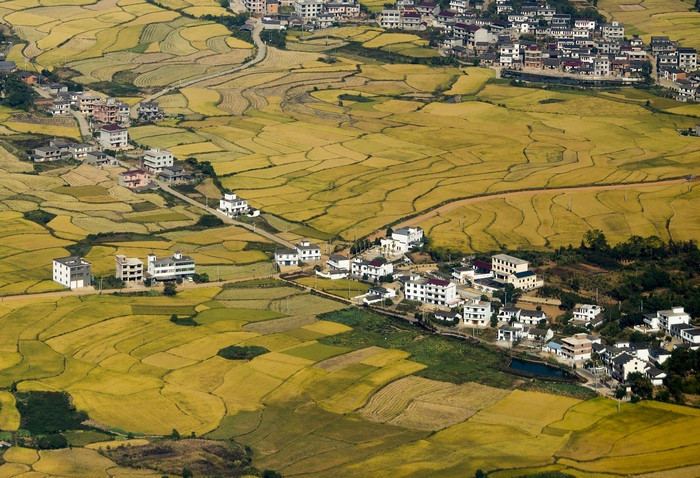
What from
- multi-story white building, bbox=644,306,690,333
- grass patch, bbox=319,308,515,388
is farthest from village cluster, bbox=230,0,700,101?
grass patch, bbox=319,308,515,388

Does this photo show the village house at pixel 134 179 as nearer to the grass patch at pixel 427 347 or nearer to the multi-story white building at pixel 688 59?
the grass patch at pixel 427 347

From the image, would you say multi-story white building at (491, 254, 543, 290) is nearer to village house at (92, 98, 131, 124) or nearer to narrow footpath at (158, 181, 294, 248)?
narrow footpath at (158, 181, 294, 248)

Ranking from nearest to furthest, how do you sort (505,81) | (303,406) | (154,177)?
(303,406) → (154,177) → (505,81)

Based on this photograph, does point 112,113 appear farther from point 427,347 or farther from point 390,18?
point 427,347

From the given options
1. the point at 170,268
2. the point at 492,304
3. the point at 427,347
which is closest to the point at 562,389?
the point at 427,347

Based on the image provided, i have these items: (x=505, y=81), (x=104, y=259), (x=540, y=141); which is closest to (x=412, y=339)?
(x=104, y=259)

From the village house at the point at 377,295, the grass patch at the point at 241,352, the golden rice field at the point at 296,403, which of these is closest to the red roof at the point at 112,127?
the golden rice field at the point at 296,403

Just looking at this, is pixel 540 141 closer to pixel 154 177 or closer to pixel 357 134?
pixel 357 134
